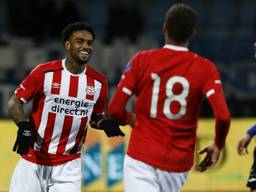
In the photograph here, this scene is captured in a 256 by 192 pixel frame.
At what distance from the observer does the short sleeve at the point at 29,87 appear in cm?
612

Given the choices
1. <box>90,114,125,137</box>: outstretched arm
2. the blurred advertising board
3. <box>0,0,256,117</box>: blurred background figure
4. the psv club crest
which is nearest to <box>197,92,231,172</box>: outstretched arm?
<box>90,114,125,137</box>: outstretched arm

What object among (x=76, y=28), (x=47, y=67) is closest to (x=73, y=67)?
(x=47, y=67)

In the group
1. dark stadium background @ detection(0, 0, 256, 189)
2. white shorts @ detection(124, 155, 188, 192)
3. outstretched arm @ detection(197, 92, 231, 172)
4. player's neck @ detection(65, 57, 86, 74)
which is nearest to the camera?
outstretched arm @ detection(197, 92, 231, 172)

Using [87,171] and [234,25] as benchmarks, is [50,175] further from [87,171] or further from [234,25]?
[234,25]

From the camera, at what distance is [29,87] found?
20.2ft

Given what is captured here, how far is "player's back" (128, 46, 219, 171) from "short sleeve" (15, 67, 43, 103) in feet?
4.03

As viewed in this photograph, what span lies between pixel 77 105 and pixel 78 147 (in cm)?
Result: 30

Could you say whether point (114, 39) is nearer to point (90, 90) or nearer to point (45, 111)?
point (90, 90)

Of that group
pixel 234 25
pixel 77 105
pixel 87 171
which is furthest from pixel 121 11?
pixel 77 105

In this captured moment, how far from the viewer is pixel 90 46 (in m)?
6.17

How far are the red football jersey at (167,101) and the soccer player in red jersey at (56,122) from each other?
977mm

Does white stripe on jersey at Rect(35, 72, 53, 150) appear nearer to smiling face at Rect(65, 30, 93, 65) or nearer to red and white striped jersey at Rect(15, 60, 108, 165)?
red and white striped jersey at Rect(15, 60, 108, 165)

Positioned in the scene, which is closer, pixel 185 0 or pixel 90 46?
pixel 90 46

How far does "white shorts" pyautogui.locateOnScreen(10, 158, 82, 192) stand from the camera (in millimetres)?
6121
